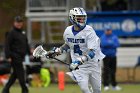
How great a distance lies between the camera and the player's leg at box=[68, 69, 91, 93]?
12.6 metres

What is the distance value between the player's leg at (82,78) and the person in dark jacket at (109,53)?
24.6 ft

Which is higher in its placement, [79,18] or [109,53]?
[79,18]

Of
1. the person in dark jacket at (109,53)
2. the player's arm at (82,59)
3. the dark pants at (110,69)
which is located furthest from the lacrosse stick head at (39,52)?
the dark pants at (110,69)

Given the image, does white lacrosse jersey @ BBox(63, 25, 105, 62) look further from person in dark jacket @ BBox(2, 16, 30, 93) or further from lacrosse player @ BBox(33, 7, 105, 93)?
person in dark jacket @ BBox(2, 16, 30, 93)

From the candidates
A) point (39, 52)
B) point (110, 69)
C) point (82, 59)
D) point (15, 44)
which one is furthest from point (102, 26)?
point (82, 59)

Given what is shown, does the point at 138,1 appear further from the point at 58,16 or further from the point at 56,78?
the point at 56,78

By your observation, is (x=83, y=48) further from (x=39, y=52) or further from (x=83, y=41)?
(x=39, y=52)

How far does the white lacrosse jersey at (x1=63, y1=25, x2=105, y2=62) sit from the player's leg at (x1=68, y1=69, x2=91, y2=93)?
0.87 feet

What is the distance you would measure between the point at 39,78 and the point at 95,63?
9.62 m

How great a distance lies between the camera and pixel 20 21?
16.7 metres

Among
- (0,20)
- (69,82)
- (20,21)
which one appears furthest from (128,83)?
(0,20)

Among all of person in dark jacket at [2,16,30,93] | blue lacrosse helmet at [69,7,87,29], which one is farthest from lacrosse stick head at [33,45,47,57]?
person in dark jacket at [2,16,30,93]

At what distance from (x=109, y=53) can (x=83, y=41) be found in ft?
25.4

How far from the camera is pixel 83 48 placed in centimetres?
1278
